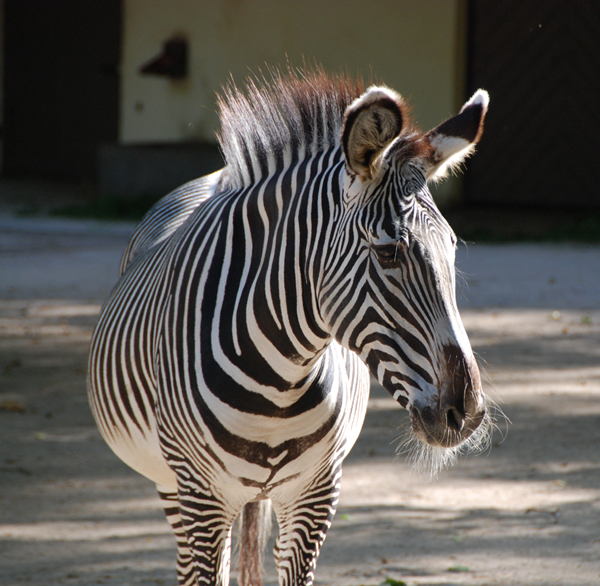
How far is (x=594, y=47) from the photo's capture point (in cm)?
1192

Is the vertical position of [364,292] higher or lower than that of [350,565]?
higher

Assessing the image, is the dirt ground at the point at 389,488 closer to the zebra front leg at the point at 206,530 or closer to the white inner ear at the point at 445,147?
the white inner ear at the point at 445,147

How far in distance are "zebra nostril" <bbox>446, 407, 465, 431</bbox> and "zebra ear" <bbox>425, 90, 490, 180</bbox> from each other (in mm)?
655

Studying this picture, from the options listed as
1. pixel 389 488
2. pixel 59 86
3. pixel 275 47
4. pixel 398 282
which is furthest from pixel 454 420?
pixel 59 86

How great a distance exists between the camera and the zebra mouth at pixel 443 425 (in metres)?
1.84

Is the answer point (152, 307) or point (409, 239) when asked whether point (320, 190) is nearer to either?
point (409, 239)

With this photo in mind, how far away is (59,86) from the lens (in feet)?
57.3

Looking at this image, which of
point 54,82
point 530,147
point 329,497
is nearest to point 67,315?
point 329,497

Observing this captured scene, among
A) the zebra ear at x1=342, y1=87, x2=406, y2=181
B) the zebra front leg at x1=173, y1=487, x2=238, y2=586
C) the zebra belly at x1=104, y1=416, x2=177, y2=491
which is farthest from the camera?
the zebra belly at x1=104, y1=416, x2=177, y2=491

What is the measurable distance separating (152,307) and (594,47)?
11182 millimetres

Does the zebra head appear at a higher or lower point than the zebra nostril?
higher

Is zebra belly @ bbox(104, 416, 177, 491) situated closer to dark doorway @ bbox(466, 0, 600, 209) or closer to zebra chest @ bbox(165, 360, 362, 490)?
zebra chest @ bbox(165, 360, 362, 490)

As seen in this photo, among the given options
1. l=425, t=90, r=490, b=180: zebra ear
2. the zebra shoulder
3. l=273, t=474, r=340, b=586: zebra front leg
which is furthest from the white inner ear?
the zebra shoulder

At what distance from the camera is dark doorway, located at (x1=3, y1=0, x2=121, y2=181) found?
16.9 meters
